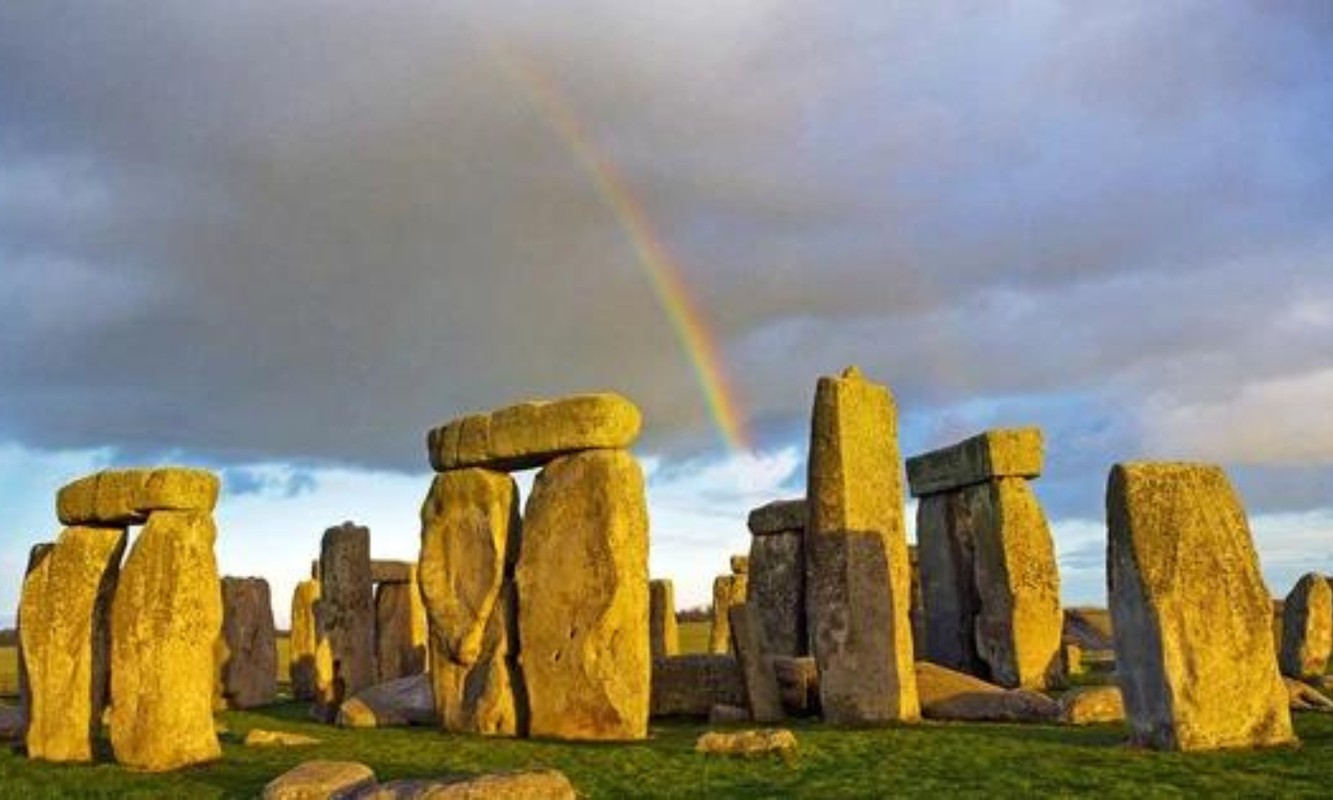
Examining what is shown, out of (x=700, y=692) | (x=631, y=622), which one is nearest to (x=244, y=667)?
(x=700, y=692)

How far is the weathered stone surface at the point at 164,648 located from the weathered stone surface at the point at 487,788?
14.6ft

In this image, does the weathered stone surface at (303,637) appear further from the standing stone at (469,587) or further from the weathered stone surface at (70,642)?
the weathered stone surface at (70,642)

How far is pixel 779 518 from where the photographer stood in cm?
2333

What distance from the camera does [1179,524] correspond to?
11.2m

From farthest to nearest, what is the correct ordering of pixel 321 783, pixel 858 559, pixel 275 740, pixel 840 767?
pixel 858 559 → pixel 275 740 → pixel 840 767 → pixel 321 783

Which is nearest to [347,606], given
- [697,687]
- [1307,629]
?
[697,687]

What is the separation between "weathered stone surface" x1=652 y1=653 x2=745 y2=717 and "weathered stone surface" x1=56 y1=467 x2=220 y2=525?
6811mm

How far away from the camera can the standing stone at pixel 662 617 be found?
83.8ft

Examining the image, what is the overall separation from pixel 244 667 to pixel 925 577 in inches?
483

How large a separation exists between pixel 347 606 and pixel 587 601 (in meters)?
6.87

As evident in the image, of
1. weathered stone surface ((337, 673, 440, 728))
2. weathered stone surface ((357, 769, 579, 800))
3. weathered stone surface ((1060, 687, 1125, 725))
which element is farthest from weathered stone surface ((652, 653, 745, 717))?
weathered stone surface ((357, 769, 579, 800))

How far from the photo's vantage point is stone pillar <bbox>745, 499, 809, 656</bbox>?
2284cm

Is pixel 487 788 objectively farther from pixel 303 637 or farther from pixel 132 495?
pixel 303 637

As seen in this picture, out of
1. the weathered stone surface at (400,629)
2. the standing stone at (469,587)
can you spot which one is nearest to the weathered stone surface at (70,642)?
the standing stone at (469,587)
